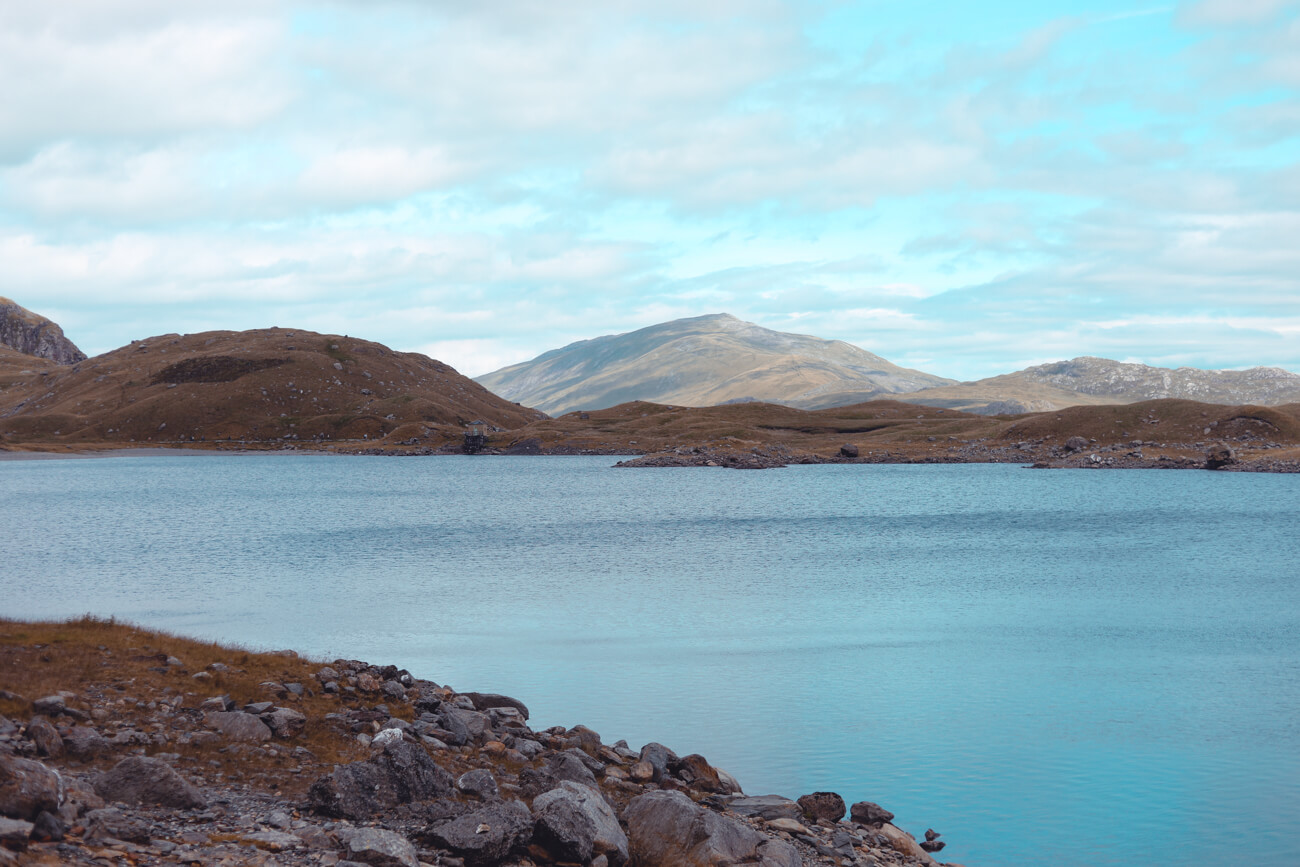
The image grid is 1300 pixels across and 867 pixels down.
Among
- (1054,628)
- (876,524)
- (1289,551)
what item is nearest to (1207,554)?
(1289,551)

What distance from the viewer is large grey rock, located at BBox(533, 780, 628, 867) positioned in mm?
15969

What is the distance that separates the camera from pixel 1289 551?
73.3 metres

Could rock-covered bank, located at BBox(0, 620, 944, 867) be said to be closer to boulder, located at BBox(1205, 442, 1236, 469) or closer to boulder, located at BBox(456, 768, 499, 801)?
boulder, located at BBox(456, 768, 499, 801)

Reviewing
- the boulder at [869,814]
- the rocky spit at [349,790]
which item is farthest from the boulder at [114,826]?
the boulder at [869,814]

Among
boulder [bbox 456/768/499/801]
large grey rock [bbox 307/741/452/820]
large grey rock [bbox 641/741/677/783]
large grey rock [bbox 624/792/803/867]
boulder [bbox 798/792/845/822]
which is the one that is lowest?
boulder [bbox 798/792/845/822]

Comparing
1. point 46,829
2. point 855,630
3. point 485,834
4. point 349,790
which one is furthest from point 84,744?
point 855,630

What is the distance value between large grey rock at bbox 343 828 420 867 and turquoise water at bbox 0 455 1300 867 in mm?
11755

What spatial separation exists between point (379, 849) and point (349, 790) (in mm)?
2755

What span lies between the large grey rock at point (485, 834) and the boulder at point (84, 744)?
7170 mm

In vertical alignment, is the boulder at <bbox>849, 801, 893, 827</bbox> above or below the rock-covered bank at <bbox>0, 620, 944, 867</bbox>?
below

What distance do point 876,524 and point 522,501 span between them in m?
49.4

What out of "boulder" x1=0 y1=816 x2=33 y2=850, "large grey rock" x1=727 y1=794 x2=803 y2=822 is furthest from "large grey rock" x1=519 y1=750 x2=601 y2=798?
"boulder" x1=0 y1=816 x2=33 y2=850

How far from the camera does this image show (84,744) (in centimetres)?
1800

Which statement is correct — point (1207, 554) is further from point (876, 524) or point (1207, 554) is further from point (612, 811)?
point (612, 811)
